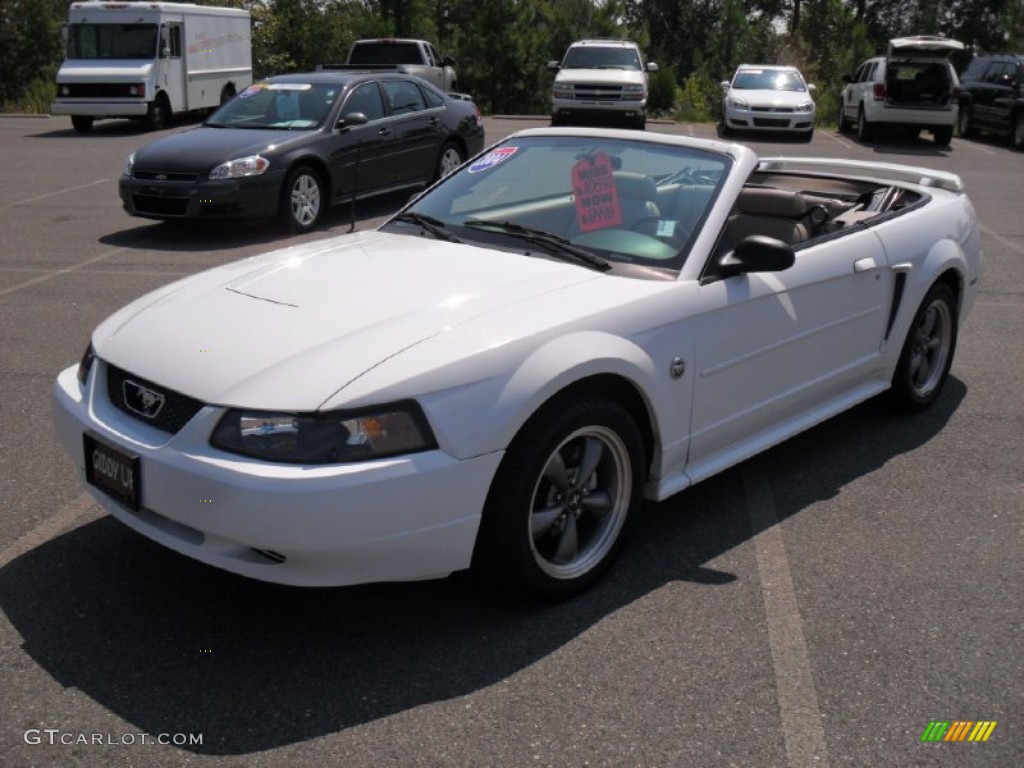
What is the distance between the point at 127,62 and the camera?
21.3 m

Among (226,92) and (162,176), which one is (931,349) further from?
(226,92)

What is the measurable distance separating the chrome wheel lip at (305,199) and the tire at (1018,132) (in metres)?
15.5

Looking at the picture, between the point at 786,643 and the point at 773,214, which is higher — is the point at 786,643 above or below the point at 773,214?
below

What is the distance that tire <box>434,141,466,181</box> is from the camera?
13086 millimetres

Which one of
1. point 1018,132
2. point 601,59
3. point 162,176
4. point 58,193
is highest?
point 601,59

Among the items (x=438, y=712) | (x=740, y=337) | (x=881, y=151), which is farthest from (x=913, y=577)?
(x=881, y=151)

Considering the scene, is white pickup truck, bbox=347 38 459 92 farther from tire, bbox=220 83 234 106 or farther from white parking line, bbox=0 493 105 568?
white parking line, bbox=0 493 105 568

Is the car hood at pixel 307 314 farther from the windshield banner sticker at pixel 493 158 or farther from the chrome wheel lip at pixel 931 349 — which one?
the chrome wheel lip at pixel 931 349

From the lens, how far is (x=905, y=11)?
4781 cm

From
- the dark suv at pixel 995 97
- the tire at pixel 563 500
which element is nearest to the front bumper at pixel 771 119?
the dark suv at pixel 995 97

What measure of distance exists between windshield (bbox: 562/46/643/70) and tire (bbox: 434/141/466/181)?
11.7m

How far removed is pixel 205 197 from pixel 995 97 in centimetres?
1794

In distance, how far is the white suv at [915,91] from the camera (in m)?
21.2

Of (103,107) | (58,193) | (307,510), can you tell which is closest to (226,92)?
(103,107)
